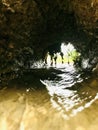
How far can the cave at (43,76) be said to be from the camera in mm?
3228

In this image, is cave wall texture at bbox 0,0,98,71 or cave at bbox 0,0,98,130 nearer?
cave at bbox 0,0,98,130

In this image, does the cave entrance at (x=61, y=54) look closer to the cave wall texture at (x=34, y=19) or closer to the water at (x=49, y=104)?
the cave wall texture at (x=34, y=19)

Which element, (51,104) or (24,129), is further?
(51,104)

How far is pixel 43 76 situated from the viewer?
5.20 meters

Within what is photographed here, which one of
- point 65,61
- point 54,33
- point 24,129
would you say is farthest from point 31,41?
point 65,61

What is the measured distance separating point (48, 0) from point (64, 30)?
953mm

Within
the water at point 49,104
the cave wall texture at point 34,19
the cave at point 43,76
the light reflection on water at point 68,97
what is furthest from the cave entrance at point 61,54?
the light reflection on water at point 68,97

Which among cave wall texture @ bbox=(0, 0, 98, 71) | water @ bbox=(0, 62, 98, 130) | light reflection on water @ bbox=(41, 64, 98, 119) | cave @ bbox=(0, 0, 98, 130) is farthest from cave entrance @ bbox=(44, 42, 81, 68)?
light reflection on water @ bbox=(41, 64, 98, 119)

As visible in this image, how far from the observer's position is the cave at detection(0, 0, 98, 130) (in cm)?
323

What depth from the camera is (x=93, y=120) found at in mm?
3102

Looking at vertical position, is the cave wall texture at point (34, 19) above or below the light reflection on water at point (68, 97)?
above

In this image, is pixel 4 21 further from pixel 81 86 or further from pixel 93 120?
pixel 93 120

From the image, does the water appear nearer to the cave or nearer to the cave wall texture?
the cave

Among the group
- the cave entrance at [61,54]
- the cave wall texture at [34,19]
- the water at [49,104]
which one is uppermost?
the cave wall texture at [34,19]
